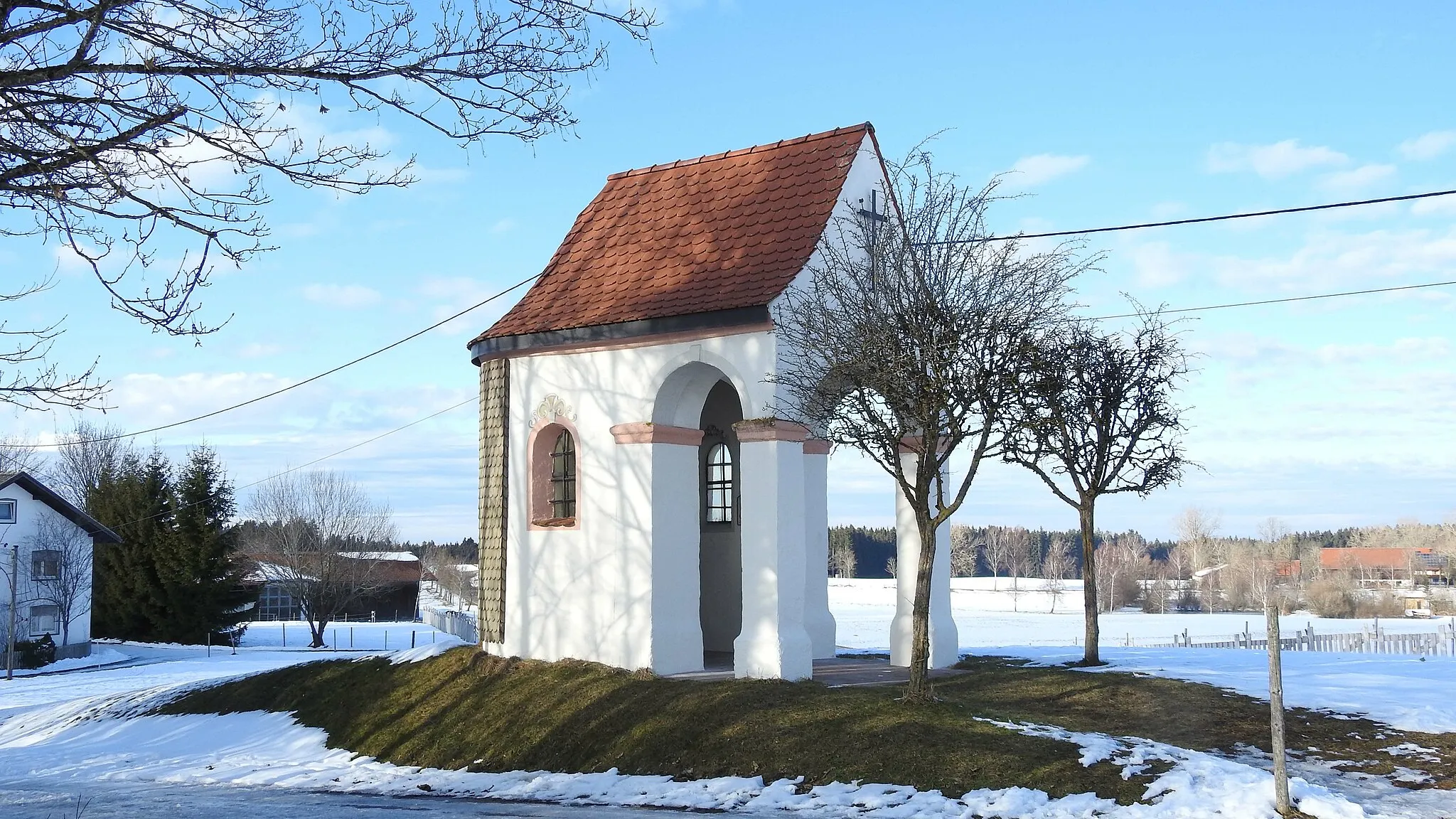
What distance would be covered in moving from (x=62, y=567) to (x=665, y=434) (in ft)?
111

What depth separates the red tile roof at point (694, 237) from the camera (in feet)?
54.0

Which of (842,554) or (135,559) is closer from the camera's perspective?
(135,559)

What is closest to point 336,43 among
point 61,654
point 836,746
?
point 836,746

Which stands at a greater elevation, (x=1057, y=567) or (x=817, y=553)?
(x=817, y=553)

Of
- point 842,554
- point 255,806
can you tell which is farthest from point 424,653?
point 842,554

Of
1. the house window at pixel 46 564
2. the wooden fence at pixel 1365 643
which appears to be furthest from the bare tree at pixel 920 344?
the house window at pixel 46 564

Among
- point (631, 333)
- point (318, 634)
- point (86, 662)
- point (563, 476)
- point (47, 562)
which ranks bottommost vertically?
point (86, 662)

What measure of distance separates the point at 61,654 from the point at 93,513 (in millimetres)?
6955

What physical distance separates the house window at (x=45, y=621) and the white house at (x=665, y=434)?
30.7 meters

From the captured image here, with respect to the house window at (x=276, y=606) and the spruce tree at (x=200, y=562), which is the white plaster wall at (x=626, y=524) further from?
the house window at (x=276, y=606)

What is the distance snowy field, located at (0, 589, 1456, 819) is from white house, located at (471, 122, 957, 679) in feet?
9.93

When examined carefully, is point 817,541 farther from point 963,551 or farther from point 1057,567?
point 1057,567

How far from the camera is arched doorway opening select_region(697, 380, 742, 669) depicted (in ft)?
64.8

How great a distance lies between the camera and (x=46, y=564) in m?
41.8
